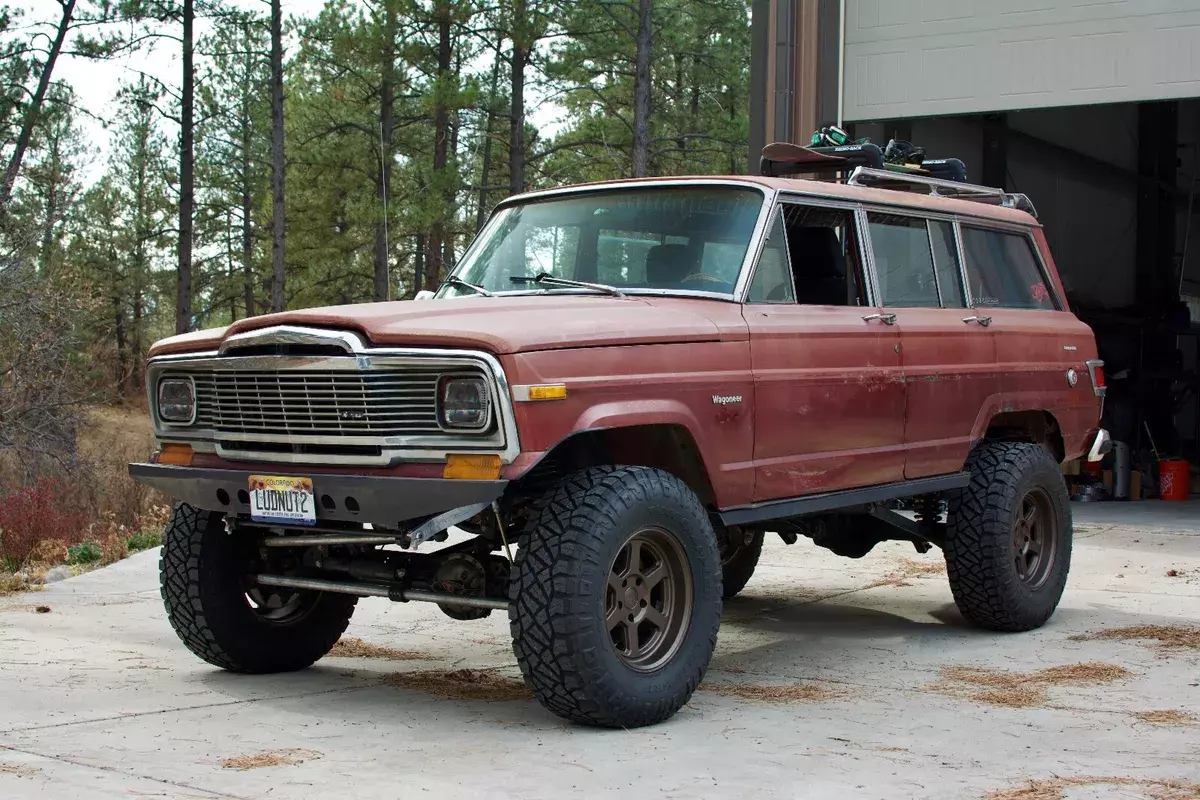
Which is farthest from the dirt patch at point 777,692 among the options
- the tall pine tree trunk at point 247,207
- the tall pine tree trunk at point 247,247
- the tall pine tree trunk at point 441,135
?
the tall pine tree trunk at point 247,247

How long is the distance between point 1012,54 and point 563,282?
928cm

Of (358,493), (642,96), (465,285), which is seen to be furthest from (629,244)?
(642,96)

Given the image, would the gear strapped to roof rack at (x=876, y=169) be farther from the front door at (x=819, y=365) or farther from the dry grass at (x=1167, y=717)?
the dry grass at (x=1167, y=717)

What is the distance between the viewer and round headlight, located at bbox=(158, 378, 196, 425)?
6.06 m

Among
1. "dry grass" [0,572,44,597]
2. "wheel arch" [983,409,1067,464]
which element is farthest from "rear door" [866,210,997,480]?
"dry grass" [0,572,44,597]

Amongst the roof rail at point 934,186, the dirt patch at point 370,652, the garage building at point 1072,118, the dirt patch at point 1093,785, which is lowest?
the dirt patch at point 370,652

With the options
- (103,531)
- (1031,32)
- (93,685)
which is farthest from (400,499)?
(1031,32)

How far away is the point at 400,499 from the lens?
16.8 feet

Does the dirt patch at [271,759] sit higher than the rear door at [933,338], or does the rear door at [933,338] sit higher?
the rear door at [933,338]

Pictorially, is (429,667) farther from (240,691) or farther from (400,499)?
(400,499)

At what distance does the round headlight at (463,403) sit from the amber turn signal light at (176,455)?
4.80 feet

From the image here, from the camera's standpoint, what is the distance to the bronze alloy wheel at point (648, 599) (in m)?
5.47

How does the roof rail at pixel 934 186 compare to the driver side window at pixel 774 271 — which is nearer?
the driver side window at pixel 774 271

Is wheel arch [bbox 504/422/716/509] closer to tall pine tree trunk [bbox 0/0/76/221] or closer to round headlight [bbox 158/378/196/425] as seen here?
round headlight [bbox 158/378/196/425]
